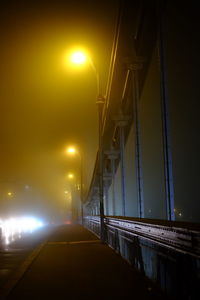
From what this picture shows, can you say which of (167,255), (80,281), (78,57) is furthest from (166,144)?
(78,57)

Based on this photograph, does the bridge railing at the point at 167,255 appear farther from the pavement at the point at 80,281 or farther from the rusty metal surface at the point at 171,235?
the pavement at the point at 80,281

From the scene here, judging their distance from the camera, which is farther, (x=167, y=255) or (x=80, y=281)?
(x=80, y=281)

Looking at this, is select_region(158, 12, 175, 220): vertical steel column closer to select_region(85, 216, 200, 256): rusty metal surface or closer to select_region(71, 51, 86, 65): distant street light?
select_region(85, 216, 200, 256): rusty metal surface

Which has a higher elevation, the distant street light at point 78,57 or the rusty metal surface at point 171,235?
the distant street light at point 78,57

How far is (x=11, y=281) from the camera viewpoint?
938 cm

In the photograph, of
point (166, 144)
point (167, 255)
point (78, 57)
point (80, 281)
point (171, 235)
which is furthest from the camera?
point (78, 57)

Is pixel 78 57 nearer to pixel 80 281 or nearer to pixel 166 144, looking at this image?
pixel 166 144

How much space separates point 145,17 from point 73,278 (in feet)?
38.6

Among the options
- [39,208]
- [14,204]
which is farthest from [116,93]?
[39,208]

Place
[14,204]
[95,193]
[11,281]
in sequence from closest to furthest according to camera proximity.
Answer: [11,281] < [95,193] < [14,204]

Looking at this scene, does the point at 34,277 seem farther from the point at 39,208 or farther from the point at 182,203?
the point at 39,208

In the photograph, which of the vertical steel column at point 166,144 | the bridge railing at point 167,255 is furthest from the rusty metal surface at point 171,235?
the vertical steel column at point 166,144

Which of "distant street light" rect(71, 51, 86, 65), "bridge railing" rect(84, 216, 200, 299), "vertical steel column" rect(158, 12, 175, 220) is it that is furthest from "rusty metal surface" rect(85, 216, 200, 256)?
"distant street light" rect(71, 51, 86, 65)

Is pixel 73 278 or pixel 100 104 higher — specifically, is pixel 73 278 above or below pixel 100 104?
below
